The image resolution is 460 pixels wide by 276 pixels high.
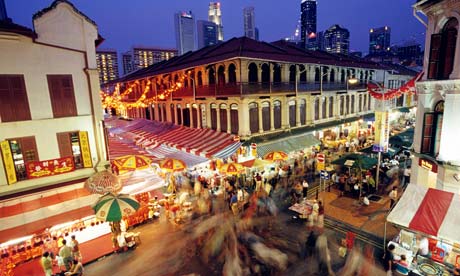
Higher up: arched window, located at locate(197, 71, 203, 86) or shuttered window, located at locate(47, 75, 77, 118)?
arched window, located at locate(197, 71, 203, 86)

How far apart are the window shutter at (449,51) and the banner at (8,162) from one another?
2010 centimetres

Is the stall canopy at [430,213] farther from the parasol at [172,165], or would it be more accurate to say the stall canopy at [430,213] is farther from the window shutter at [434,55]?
the parasol at [172,165]

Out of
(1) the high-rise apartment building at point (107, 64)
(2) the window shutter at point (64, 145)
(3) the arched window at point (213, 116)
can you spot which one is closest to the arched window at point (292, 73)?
(3) the arched window at point (213, 116)

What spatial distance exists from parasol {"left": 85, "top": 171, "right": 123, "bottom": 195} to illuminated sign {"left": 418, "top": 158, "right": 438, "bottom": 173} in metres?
16.1

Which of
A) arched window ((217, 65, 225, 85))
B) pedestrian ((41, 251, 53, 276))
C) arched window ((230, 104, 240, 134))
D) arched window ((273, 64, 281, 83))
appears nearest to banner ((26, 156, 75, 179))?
pedestrian ((41, 251, 53, 276))

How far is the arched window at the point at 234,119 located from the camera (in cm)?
1973

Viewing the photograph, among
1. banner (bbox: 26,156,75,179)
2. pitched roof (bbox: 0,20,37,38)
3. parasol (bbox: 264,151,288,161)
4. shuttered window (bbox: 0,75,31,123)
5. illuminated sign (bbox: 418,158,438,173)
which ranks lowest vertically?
parasol (bbox: 264,151,288,161)

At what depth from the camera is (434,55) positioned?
11695 mm

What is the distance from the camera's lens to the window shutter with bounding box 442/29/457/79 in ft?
36.2

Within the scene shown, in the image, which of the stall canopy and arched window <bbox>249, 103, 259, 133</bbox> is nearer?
the stall canopy

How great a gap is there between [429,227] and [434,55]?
807 cm

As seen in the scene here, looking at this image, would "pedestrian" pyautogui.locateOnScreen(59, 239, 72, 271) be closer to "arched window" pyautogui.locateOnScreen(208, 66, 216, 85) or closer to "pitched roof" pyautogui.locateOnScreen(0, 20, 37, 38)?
"pitched roof" pyautogui.locateOnScreen(0, 20, 37, 38)

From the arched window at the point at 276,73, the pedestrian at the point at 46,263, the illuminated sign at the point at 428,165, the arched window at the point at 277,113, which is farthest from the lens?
the arched window at the point at 277,113

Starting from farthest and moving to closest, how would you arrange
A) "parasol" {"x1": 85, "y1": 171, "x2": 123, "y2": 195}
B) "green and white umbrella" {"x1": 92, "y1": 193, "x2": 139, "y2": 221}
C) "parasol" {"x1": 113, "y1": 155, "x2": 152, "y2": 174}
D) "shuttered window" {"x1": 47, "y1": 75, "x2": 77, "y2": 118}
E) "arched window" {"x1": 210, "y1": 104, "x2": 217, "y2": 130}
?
"arched window" {"x1": 210, "y1": 104, "x2": 217, "y2": 130} → "parasol" {"x1": 113, "y1": 155, "x2": 152, "y2": 174} → "parasol" {"x1": 85, "y1": 171, "x2": 123, "y2": 195} → "shuttered window" {"x1": 47, "y1": 75, "x2": 77, "y2": 118} → "green and white umbrella" {"x1": 92, "y1": 193, "x2": 139, "y2": 221}
